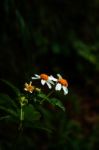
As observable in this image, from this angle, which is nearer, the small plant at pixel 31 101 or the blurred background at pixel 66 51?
the small plant at pixel 31 101

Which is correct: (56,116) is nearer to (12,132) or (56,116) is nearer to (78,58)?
(12,132)

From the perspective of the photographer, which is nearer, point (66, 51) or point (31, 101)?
point (31, 101)

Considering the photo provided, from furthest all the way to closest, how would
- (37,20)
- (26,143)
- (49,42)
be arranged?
(49,42)
(37,20)
(26,143)

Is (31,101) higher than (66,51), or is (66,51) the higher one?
(66,51)

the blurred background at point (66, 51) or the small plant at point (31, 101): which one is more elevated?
the blurred background at point (66, 51)

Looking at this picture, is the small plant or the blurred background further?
the blurred background

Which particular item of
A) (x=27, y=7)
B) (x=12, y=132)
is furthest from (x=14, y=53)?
(x=12, y=132)

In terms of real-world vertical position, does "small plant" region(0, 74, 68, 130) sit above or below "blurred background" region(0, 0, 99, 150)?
below

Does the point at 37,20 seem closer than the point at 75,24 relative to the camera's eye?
Yes
